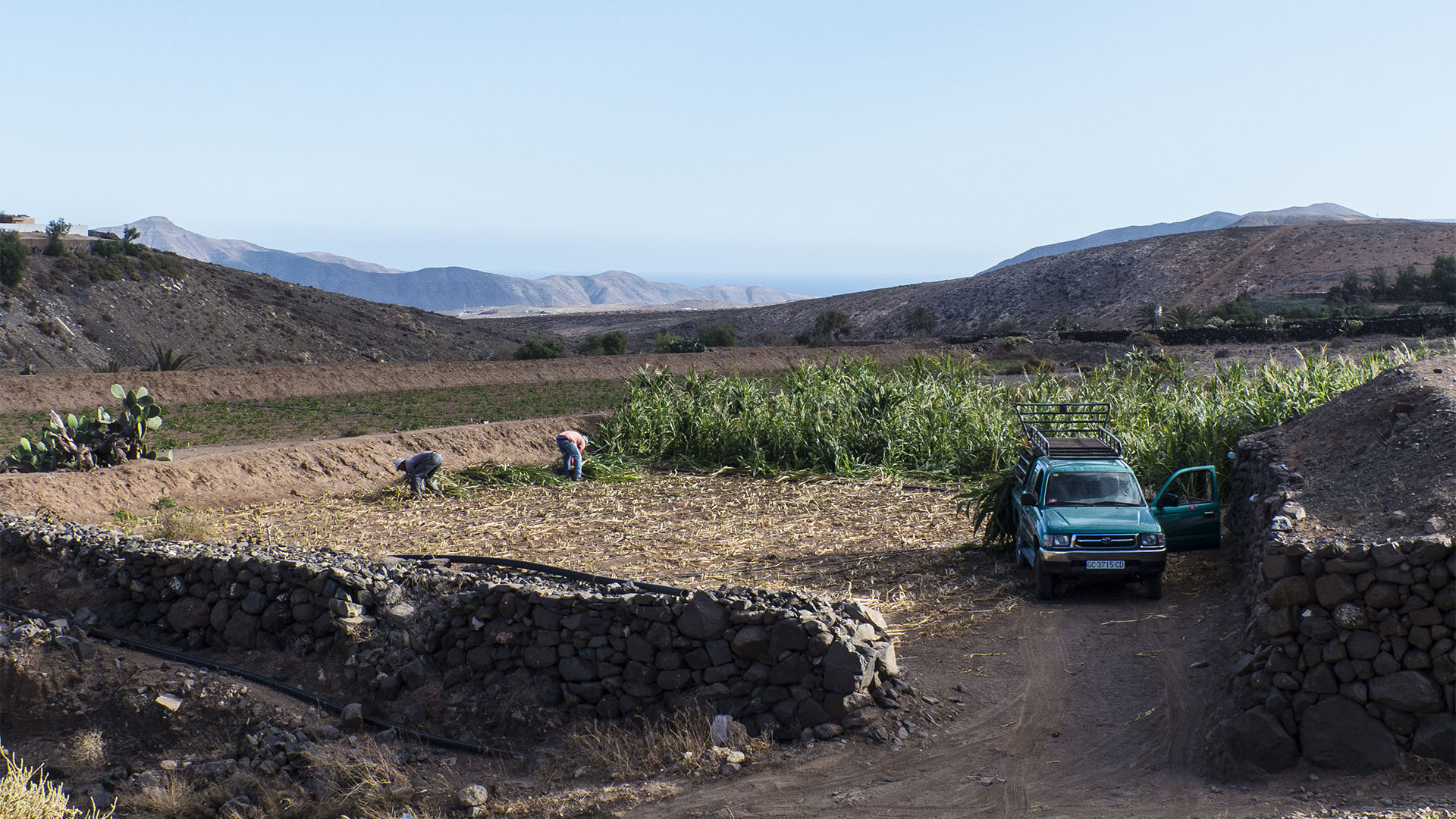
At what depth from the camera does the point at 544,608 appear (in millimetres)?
8516

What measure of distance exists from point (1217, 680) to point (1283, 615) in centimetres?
139

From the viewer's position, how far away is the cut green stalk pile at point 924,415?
15.2 meters

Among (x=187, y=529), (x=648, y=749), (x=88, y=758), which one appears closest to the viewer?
(x=648, y=749)

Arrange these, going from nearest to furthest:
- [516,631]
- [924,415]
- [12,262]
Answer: [516,631] → [924,415] → [12,262]


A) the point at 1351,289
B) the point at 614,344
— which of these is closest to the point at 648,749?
the point at 614,344

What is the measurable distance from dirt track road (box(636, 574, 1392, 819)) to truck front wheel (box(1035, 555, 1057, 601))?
0.89m

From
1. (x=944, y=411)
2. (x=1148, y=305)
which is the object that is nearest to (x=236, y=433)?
(x=944, y=411)

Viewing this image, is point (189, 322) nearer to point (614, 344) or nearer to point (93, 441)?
point (614, 344)

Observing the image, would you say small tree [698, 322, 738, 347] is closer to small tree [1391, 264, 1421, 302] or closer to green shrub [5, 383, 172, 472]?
small tree [1391, 264, 1421, 302]

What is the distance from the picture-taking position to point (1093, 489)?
10.7 meters

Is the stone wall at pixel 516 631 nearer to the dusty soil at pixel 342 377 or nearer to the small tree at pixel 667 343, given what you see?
the dusty soil at pixel 342 377

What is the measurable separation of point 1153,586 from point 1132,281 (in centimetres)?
8457

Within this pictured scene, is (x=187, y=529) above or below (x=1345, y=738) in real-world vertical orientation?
below

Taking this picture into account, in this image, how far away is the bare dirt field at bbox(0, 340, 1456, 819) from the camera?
6633 mm
